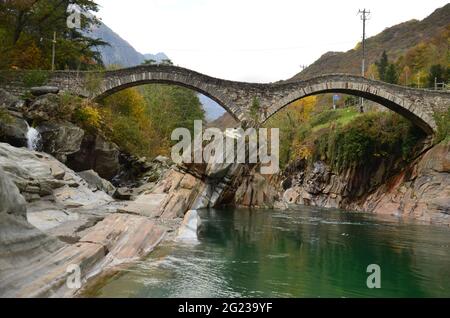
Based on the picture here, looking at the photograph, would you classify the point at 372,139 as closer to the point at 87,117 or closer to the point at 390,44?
the point at 87,117

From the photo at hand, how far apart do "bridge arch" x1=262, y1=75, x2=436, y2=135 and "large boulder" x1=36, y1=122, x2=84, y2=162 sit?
13.0 m

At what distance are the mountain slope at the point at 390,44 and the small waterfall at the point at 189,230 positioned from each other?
9150cm

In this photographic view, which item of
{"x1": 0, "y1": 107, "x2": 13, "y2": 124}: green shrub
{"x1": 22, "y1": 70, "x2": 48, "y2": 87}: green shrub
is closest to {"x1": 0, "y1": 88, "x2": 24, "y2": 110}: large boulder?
{"x1": 22, "y1": 70, "x2": 48, "y2": 87}: green shrub

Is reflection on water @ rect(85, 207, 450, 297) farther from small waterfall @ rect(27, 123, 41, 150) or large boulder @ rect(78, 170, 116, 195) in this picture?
small waterfall @ rect(27, 123, 41, 150)

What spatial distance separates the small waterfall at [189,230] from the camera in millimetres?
12633

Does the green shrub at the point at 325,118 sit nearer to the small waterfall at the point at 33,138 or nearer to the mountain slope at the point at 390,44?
the small waterfall at the point at 33,138

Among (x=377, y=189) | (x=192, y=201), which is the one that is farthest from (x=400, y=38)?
(x=192, y=201)

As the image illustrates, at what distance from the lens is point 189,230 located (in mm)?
13172

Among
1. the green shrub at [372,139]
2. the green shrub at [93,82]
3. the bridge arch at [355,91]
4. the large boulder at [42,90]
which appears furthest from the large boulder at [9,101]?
the green shrub at [372,139]

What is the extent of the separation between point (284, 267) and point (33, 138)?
1633cm

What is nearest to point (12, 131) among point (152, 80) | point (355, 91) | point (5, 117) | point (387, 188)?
point (5, 117)

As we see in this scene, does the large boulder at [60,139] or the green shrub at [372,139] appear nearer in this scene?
the large boulder at [60,139]
